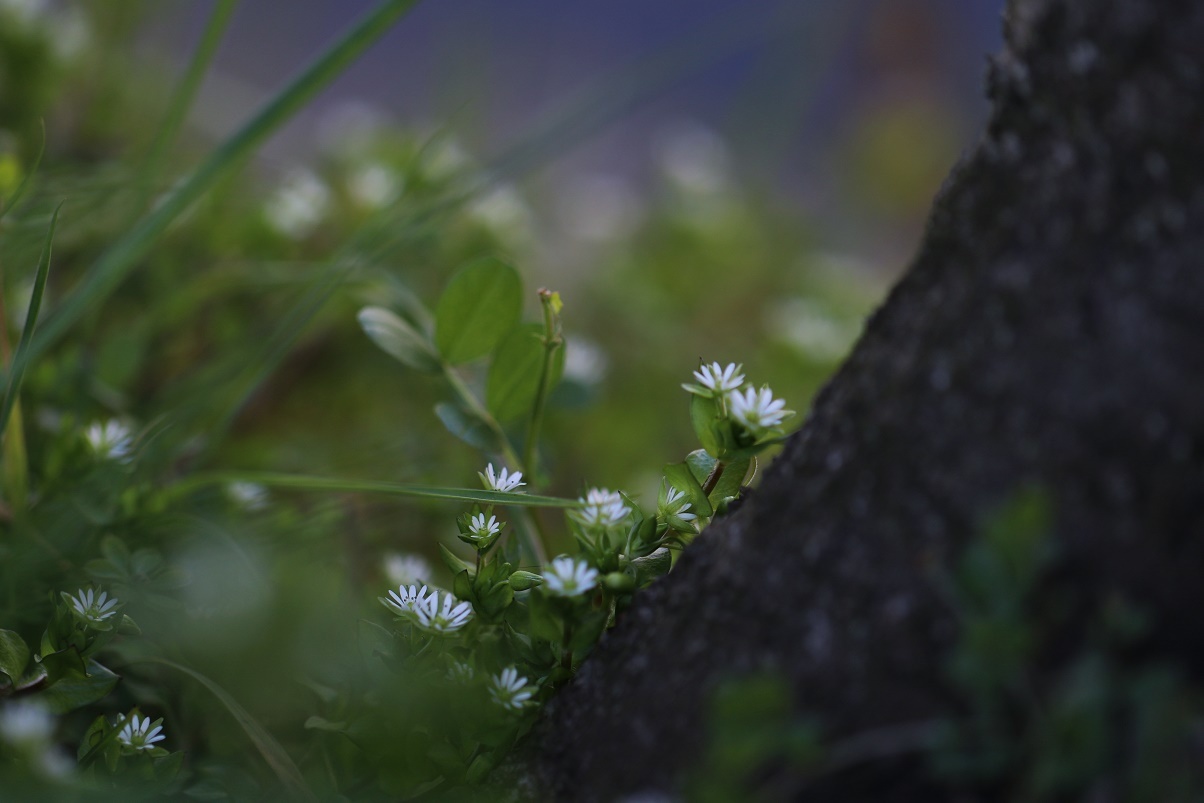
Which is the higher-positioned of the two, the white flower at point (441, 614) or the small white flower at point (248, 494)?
the small white flower at point (248, 494)

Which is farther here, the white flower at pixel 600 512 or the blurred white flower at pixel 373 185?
the blurred white flower at pixel 373 185

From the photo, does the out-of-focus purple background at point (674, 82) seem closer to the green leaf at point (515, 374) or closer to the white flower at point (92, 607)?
the green leaf at point (515, 374)

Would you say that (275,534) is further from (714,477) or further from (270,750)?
(714,477)

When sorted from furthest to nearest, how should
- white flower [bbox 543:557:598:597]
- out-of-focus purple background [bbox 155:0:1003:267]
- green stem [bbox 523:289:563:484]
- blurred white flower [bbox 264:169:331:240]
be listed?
out-of-focus purple background [bbox 155:0:1003:267]
blurred white flower [bbox 264:169:331:240]
green stem [bbox 523:289:563:484]
white flower [bbox 543:557:598:597]

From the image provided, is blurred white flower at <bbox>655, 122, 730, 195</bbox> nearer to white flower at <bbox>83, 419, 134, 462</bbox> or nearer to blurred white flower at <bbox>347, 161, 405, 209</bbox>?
blurred white flower at <bbox>347, 161, 405, 209</bbox>

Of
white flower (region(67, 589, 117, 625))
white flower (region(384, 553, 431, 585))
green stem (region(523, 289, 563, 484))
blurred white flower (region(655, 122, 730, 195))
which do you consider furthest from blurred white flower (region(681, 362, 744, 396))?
blurred white flower (region(655, 122, 730, 195))

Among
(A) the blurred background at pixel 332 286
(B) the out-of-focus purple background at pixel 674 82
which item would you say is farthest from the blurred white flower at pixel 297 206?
(B) the out-of-focus purple background at pixel 674 82
